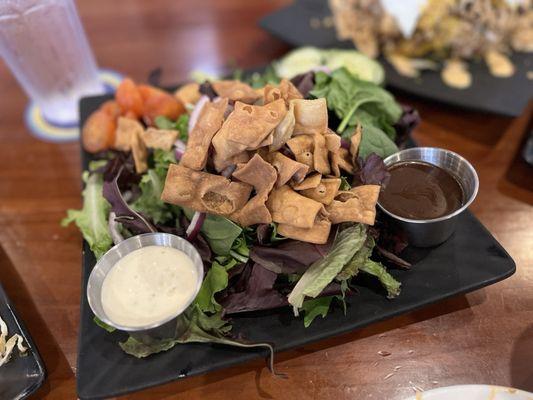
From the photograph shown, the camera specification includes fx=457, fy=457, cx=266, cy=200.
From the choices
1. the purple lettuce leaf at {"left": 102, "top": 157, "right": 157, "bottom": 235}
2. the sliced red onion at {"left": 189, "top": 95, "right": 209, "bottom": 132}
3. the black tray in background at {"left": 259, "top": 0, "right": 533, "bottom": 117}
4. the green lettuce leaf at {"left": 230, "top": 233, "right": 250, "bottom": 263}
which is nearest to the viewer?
the green lettuce leaf at {"left": 230, "top": 233, "right": 250, "bottom": 263}

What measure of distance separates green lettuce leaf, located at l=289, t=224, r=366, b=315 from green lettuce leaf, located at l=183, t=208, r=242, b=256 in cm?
30

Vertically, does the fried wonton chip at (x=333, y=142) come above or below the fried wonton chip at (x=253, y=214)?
above

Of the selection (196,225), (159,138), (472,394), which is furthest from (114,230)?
(472,394)

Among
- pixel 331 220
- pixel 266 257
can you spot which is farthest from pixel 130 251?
pixel 331 220

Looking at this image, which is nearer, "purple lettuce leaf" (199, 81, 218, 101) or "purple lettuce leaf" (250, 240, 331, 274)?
"purple lettuce leaf" (250, 240, 331, 274)

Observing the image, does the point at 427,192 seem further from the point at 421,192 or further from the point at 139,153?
the point at 139,153

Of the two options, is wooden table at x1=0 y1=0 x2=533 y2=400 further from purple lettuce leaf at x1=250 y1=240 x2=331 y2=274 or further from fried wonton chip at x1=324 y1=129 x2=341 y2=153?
fried wonton chip at x1=324 y1=129 x2=341 y2=153

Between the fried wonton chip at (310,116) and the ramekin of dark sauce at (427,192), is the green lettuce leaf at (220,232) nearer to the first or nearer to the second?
the fried wonton chip at (310,116)

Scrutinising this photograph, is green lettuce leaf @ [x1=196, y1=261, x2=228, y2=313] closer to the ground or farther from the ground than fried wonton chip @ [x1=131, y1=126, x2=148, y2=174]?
closer to the ground

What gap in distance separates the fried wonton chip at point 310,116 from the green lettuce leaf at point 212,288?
2.01ft

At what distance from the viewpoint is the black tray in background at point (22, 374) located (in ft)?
5.30

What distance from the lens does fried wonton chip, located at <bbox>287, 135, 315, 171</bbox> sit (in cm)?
172

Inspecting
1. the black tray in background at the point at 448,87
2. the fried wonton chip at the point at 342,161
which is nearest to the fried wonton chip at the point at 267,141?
the fried wonton chip at the point at 342,161

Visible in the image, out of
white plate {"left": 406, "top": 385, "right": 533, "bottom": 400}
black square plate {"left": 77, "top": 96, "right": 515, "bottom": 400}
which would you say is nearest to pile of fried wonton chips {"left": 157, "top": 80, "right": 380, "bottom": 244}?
black square plate {"left": 77, "top": 96, "right": 515, "bottom": 400}
